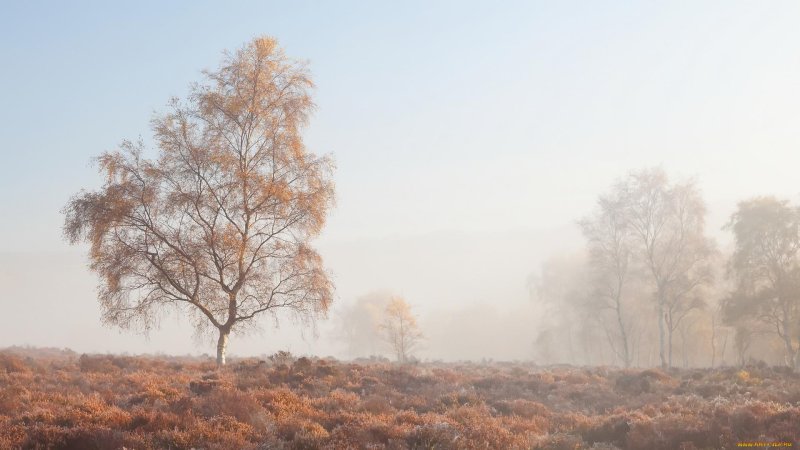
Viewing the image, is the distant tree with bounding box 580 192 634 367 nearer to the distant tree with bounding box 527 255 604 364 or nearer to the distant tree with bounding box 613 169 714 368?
→ the distant tree with bounding box 613 169 714 368

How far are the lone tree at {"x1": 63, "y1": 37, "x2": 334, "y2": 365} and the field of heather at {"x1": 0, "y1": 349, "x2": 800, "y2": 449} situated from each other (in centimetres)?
241

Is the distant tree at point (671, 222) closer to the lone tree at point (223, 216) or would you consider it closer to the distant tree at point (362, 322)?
the lone tree at point (223, 216)

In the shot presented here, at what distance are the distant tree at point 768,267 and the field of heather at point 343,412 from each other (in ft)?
50.2

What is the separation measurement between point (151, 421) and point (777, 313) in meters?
37.7

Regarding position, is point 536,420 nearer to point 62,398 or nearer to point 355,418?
point 355,418

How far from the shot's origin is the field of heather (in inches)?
366

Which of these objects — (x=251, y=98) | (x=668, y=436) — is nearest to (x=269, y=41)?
(x=251, y=98)

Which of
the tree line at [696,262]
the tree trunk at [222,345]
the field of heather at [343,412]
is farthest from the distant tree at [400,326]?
the tree trunk at [222,345]

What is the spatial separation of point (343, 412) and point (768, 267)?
33.6 metres

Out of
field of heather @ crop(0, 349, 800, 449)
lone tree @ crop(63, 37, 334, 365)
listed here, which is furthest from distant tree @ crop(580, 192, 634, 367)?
lone tree @ crop(63, 37, 334, 365)

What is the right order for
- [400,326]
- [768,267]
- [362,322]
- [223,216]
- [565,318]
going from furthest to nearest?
[362,322]
[565,318]
[400,326]
[768,267]
[223,216]

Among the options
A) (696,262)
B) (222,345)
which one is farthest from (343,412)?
(696,262)

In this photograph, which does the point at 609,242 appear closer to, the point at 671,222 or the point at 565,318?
the point at 671,222

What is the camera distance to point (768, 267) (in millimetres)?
33812
